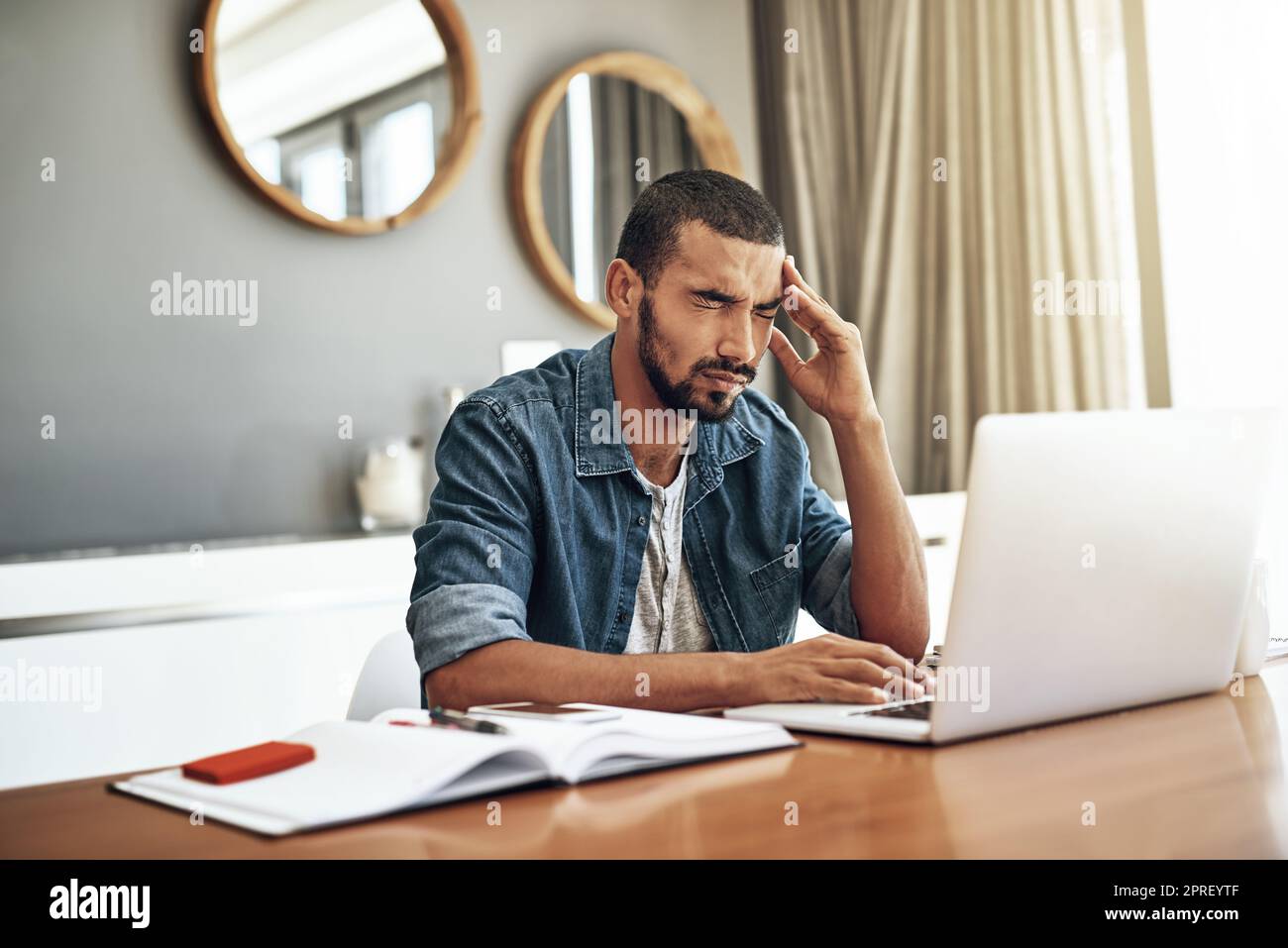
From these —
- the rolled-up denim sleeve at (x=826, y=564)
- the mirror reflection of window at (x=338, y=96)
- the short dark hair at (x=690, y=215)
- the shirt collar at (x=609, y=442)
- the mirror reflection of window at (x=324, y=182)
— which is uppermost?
the mirror reflection of window at (x=338, y=96)

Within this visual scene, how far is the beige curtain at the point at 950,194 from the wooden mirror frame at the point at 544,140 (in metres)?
0.36

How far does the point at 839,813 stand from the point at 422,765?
0.87 ft

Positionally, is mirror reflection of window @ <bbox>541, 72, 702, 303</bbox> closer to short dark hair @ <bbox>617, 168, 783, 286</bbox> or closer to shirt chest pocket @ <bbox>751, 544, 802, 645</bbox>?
short dark hair @ <bbox>617, 168, 783, 286</bbox>

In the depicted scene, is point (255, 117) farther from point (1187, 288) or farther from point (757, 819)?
point (757, 819)

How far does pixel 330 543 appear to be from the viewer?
2.27 m

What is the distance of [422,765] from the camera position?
786mm

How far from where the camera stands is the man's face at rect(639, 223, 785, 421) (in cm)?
150

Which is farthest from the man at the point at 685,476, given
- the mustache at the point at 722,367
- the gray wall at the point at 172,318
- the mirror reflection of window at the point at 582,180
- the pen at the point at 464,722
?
the mirror reflection of window at the point at 582,180

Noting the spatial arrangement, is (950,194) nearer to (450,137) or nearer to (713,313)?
(450,137)

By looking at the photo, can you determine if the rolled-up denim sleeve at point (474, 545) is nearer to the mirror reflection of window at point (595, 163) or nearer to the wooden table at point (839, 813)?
the wooden table at point (839, 813)

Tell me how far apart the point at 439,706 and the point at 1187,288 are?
2116 mm

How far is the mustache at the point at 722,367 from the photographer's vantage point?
151 centimetres
